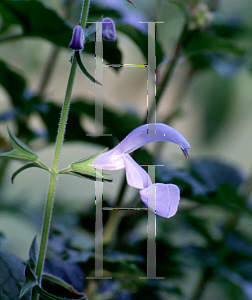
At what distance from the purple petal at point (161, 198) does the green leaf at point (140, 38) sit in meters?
0.26

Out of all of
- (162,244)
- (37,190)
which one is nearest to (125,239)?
(162,244)

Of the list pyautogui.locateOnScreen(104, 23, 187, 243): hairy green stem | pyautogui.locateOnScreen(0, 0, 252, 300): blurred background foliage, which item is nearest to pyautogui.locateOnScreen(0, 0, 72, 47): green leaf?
pyautogui.locateOnScreen(0, 0, 252, 300): blurred background foliage

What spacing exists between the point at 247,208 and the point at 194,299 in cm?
18

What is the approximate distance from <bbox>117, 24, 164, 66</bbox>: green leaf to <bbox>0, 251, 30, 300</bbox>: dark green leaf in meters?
0.30

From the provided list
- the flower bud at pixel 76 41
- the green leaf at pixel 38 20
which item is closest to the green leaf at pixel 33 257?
the flower bud at pixel 76 41

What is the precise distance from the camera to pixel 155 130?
10.6 inches

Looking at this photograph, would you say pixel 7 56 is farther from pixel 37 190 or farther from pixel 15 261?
pixel 15 261

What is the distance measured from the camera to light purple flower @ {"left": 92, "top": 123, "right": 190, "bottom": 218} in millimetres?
233

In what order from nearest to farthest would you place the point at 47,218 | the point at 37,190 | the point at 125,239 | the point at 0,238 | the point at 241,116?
the point at 47,218 → the point at 0,238 → the point at 125,239 → the point at 37,190 → the point at 241,116

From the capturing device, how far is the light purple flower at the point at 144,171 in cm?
23

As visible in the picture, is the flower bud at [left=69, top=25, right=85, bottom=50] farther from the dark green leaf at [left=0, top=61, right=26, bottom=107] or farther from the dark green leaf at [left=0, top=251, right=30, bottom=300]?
the dark green leaf at [left=0, top=61, right=26, bottom=107]

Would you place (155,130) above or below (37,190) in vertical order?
above

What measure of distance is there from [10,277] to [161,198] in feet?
0.55

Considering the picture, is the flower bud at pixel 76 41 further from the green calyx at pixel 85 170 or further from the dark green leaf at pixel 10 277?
the dark green leaf at pixel 10 277
